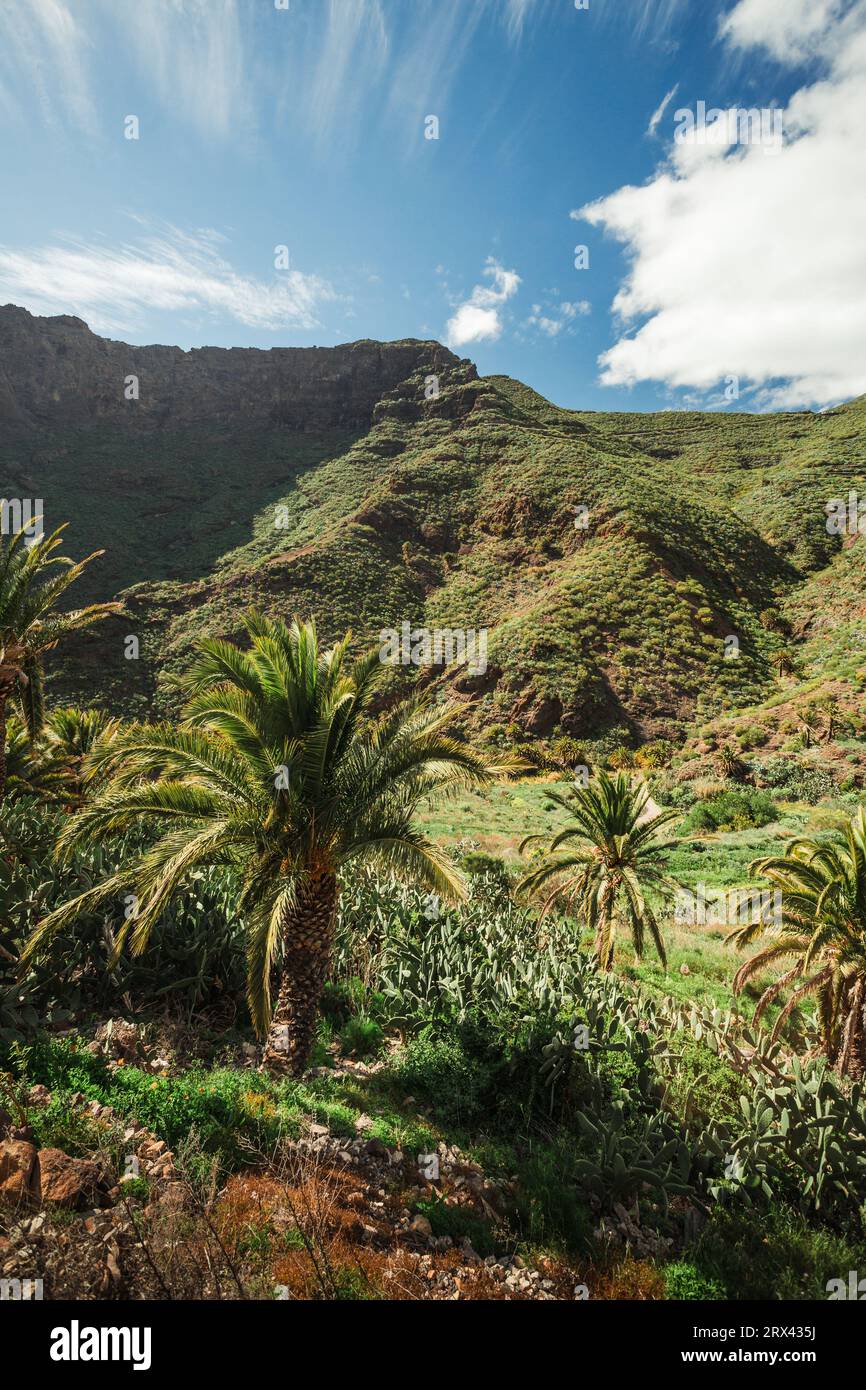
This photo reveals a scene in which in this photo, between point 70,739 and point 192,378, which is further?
point 192,378

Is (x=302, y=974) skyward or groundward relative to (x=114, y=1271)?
skyward

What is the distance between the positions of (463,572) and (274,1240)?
5083 cm

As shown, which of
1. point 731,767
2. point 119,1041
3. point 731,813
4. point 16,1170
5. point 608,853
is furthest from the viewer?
point 731,767

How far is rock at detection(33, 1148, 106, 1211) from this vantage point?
4082 mm

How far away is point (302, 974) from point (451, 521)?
176 ft

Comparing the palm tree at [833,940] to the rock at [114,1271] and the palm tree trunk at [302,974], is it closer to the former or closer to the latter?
the palm tree trunk at [302,974]

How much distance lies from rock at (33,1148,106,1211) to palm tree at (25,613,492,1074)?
2.34 m

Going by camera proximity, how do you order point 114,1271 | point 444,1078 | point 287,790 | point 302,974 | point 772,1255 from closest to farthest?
point 114,1271
point 772,1255
point 287,790
point 302,974
point 444,1078

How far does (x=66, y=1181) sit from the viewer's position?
4.19 meters

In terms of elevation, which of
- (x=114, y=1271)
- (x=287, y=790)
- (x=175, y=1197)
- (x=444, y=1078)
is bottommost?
(x=444, y=1078)

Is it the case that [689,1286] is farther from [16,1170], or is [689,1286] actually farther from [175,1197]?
[16,1170]

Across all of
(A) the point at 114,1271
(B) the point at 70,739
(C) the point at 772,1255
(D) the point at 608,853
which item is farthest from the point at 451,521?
(A) the point at 114,1271

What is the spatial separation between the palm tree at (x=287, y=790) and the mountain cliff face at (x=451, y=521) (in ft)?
97.7
